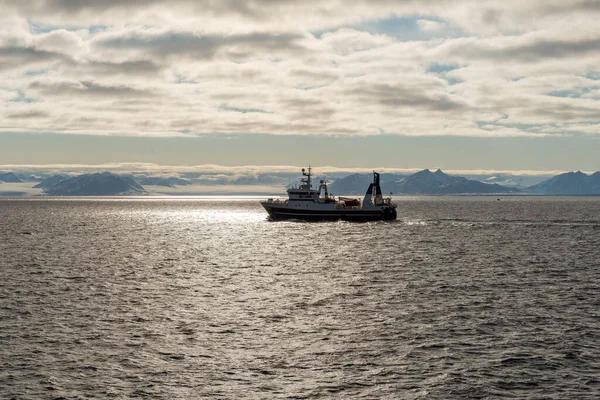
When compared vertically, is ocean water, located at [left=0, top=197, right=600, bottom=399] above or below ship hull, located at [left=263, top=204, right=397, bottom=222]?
below

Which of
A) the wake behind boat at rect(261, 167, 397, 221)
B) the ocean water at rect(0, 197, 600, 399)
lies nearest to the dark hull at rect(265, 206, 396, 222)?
the wake behind boat at rect(261, 167, 397, 221)

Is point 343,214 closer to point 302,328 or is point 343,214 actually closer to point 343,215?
point 343,215

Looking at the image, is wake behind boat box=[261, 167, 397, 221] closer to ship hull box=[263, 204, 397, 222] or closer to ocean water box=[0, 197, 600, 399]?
ship hull box=[263, 204, 397, 222]

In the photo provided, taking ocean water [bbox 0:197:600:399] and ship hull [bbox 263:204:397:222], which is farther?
ship hull [bbox 263:204:397:222]

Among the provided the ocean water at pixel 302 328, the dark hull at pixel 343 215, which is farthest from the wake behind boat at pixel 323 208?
the ocean water at pixel 302 328

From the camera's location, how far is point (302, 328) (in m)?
41.4

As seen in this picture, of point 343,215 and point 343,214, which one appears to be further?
point 343,215

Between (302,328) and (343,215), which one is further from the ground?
(343,215)

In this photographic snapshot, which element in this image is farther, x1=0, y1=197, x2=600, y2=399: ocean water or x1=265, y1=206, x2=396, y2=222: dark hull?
x1=265, y1=206, x2=396, y2=222: dark hull

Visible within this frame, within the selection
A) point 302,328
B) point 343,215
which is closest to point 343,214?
point 343,215

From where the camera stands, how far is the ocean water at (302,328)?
1150 inches

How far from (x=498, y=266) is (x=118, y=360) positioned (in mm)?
56945

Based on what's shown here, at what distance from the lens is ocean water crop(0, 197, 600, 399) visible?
95.9ft

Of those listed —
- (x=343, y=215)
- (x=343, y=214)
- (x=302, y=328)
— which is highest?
(x=343, y=214)
